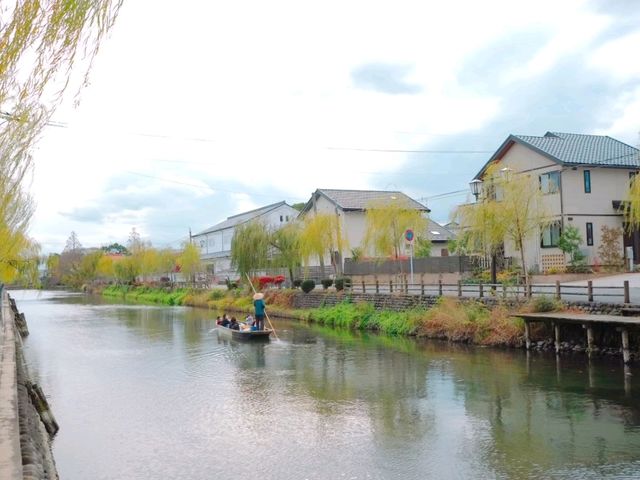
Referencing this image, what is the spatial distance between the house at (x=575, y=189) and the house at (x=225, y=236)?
30.0 meters

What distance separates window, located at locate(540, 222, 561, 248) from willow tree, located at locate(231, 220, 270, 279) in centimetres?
1645

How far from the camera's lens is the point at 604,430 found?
11.0 meters

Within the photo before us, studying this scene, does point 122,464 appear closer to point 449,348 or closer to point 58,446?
point 58,446

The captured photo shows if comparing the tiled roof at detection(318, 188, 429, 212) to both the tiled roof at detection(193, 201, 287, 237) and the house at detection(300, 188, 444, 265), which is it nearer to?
the house at detection(300, 188, 444, 265)

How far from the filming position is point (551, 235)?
30.3m

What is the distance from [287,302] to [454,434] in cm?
2514

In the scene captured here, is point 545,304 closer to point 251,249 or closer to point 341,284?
point 341,284

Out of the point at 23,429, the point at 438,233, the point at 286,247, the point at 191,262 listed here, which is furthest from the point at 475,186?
the point at 191,262

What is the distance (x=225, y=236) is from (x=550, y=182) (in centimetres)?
4359

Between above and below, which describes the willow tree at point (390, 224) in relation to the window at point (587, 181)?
below

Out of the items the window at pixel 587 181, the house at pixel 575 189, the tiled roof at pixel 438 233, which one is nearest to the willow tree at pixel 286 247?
the tiled roof at pixel 438 233

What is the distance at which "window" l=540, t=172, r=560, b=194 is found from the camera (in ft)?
98.4

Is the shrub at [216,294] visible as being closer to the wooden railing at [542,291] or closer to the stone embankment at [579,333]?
the wooden railing at [542,291]

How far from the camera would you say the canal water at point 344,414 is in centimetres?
984
